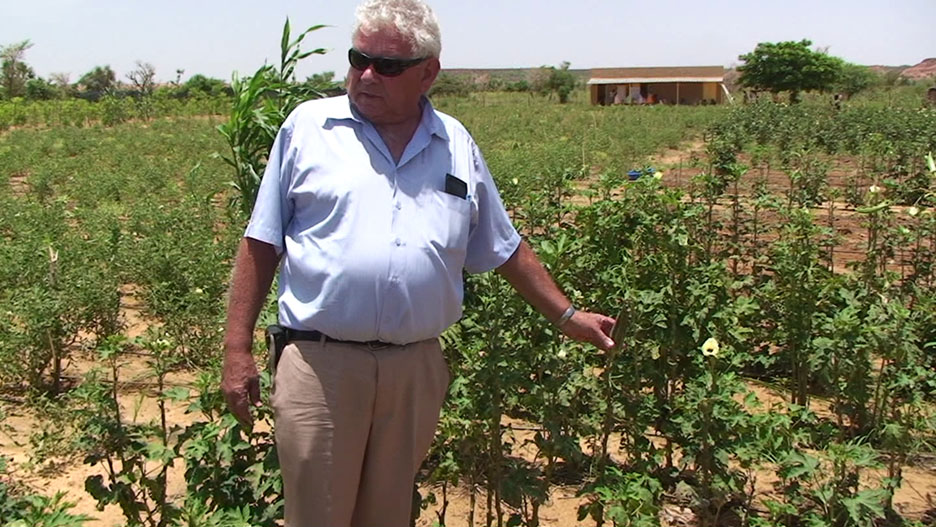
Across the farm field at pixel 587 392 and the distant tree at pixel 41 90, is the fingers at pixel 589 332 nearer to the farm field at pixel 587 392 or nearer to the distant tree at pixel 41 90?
the farm field at pixel 587 392

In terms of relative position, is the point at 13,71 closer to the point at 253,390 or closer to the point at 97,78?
the point at 97,78

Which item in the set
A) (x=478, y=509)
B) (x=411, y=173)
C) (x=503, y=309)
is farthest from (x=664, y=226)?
(x=411, y=173)

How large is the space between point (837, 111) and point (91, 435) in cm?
1915

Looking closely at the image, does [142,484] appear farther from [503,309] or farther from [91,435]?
[503,309]

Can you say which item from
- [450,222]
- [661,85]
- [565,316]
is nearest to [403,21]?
[450,222]

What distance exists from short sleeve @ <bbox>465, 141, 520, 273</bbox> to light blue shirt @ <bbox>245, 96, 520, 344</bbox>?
4.2 inches

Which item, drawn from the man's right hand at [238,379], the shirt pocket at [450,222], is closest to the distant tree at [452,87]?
the shirt pocket at [450,222]

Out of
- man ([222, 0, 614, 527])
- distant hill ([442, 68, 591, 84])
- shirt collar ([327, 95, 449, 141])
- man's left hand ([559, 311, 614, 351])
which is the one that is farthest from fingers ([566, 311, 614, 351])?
distant hill ([442, 68, 591, 84])

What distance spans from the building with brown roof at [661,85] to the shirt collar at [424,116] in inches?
1670

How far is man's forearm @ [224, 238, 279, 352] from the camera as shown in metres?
2.09

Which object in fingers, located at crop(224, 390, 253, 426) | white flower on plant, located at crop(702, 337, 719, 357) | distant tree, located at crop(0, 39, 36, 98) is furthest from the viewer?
distant tree, located at crop(0, 39, 36, 98)

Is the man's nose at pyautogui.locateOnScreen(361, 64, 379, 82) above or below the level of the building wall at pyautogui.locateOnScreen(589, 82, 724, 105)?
above

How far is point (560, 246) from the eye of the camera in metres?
2.85

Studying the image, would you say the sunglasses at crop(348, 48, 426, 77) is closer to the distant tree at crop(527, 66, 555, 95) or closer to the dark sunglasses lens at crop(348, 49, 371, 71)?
the dark sunglasses lens at crop(348, 49, 371, 71)
